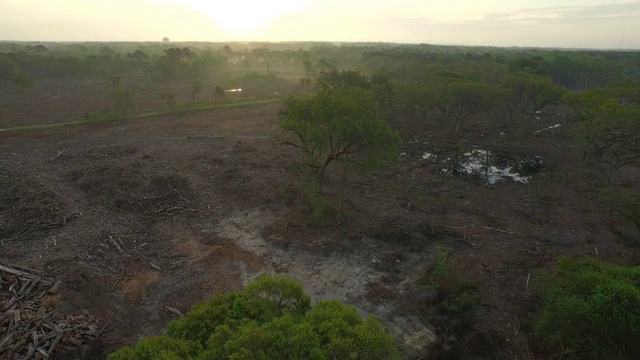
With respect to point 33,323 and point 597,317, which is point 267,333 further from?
point 33,323

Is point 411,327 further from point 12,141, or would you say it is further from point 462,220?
point 12,141

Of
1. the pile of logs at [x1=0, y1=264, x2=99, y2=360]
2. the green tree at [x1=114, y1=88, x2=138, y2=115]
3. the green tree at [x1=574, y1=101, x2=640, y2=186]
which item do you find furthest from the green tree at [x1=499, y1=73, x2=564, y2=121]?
the green tree at [x1=114, y1=88, x2=138, y2=115]

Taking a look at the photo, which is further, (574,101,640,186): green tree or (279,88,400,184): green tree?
(574,101,640,186): green tree

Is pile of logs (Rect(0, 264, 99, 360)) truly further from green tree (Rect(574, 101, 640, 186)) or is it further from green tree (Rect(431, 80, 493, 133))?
green tree (Rect(431, 80, 493, 133))

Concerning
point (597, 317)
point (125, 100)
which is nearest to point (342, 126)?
point (597, 317)

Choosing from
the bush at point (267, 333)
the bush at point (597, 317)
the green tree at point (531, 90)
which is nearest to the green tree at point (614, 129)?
the green tree at point (531, 90)
